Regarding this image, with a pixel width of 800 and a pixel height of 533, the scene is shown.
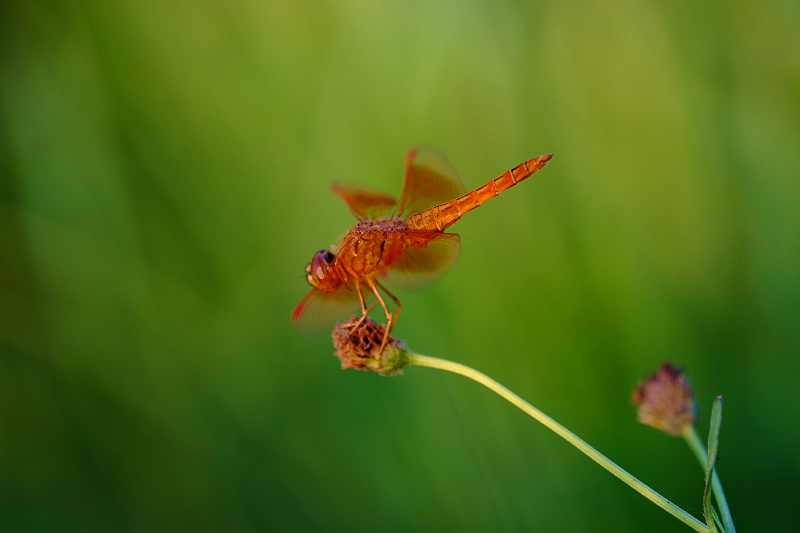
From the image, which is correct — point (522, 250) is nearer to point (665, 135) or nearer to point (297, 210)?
point (665, 135)

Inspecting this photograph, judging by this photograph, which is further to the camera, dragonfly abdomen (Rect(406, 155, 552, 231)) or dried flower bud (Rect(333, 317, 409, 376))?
dragonfly abdomen (Rect(406, 155, 552, 231))

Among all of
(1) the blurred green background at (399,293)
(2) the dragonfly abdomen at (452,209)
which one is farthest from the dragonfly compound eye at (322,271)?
(1) the blurred green background at (399,293)

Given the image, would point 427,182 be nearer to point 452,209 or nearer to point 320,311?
point 452,209

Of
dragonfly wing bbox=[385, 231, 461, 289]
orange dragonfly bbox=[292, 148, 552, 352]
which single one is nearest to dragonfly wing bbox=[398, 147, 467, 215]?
orange dragonfly bbox=[292, 148, 552, 352]

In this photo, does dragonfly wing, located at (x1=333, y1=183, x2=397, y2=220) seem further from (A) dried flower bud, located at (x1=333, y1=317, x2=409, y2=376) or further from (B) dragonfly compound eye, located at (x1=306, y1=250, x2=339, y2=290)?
(A) dried flower bud, located at (x1=333, y1=317, x2=409, y2=376)

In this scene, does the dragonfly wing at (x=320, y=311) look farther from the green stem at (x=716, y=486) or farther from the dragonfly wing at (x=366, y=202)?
the green stem at (x=716, y=486)
